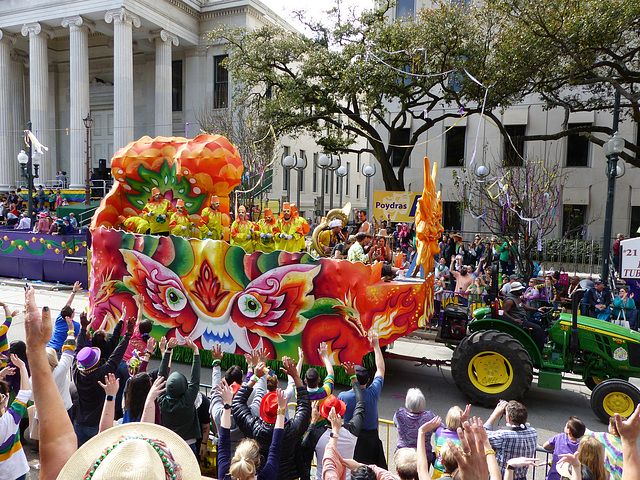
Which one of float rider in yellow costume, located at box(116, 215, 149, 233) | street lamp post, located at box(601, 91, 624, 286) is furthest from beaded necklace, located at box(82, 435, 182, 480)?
street lamp post, located at box(601, 91, 624, 286)

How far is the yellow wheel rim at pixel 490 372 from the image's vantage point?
648 centimetres

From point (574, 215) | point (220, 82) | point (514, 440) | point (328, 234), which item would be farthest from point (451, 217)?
point (514, 440)

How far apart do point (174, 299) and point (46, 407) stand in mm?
5885

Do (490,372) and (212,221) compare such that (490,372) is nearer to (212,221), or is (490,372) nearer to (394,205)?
(212,221)

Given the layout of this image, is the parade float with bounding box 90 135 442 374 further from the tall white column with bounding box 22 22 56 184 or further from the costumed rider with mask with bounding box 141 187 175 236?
the tall white column with bounding box 22 22 56 184

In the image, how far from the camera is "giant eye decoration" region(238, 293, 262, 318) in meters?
7.27

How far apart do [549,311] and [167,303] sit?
5.95 metres

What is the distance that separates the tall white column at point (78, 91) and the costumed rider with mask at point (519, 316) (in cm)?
2707

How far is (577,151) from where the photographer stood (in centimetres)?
2362

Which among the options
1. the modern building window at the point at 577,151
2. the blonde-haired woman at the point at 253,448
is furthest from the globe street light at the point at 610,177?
the modern building window at the point at 577,151

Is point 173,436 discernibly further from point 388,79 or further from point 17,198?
point 17,198

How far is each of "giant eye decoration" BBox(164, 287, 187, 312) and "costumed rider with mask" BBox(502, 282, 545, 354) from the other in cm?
494

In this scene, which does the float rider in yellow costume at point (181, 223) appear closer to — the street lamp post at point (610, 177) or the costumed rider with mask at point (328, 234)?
the costumed rider with mask at point (328, 234)

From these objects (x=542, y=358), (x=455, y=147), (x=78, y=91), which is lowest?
(x=542, y=358)
